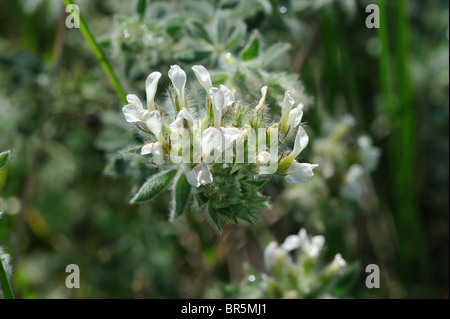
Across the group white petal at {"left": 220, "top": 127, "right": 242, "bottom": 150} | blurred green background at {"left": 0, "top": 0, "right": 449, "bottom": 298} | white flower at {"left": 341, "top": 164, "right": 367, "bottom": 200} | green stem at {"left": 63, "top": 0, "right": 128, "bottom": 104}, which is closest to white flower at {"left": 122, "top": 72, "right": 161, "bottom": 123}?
white petal at {"left": 220, "top": 127, "right": 242, "bottom": 150}

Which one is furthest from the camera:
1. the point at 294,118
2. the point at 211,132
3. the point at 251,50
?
the point at 251,50

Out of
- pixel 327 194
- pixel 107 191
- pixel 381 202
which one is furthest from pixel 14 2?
pixel 381 202

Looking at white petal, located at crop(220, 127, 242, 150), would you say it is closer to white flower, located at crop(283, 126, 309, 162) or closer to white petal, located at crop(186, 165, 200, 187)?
white petal, located at crop(186, 165, 200, 187)

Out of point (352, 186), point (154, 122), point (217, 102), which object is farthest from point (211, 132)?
point (352, 186)

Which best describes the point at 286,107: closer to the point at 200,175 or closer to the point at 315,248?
the point at 200,175

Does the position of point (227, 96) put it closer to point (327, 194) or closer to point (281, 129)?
point (281, 129)

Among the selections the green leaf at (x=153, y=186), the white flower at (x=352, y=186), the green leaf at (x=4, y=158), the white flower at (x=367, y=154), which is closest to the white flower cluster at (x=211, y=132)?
the green leaf at (x=153, y=186)
